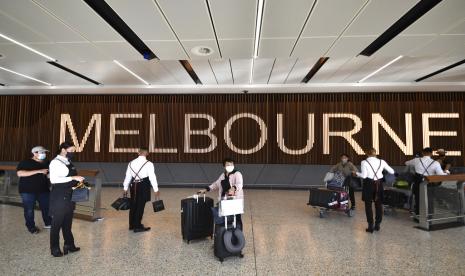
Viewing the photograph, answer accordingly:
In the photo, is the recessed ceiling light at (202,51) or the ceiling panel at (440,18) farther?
the recessed ceiling light at (202,51)

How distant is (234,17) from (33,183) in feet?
15.2

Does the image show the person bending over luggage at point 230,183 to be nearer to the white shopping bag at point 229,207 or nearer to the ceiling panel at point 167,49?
the white shopping bag at point 229,207

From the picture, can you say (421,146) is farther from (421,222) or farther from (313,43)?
(313,43)

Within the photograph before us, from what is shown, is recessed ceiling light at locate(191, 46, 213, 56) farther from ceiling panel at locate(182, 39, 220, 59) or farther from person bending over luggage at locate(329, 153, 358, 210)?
person bending over luggage at locate(329, 153, 358, 210)

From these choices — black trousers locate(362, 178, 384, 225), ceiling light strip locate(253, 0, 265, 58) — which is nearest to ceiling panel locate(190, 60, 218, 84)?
ceiling light strip locate(253, 0, 265, 58)

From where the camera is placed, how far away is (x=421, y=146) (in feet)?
31.9

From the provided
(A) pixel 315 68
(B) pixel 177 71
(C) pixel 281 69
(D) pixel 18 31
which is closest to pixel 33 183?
(D) pixel 18 31

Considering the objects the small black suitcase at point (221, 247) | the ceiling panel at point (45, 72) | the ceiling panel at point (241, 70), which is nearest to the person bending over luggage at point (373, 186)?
the small black suitcase at point (221, 247)

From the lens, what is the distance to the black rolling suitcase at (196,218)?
443cm

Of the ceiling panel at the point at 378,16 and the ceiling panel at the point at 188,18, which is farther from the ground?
the ceiling panel at the point at 378,16

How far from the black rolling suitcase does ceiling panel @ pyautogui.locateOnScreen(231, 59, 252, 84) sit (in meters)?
3.80

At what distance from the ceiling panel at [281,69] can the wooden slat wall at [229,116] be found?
67.3 inches

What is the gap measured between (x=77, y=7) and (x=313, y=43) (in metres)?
4.09

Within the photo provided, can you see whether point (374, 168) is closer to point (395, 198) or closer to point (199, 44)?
point (395, 198)
